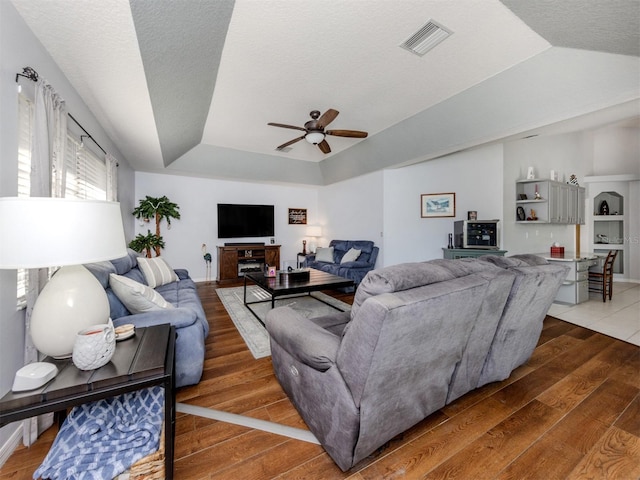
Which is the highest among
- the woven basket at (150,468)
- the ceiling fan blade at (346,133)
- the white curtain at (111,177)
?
the ceiling fan blade at (346,133)

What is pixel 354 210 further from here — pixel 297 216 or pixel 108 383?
pixel 108 383

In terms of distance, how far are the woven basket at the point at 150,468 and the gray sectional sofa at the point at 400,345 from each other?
2.36 feet

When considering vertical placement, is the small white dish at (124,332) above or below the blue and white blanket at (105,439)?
above

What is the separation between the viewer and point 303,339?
146cm

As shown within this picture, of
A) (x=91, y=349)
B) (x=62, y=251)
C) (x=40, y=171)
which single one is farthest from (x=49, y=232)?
(x=40, y=171)

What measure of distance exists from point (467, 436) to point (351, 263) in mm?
3553

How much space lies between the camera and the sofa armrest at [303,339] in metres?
1.31

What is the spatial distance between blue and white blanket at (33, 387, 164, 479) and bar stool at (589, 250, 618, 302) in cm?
604

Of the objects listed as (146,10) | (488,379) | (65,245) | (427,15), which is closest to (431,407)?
(488,379)

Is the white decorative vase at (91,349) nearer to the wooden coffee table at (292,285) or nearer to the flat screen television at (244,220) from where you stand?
the wooden coffee table at (292,285)

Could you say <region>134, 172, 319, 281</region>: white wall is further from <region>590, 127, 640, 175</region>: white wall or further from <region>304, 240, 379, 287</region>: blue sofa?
<region>590, 127, 640, 175</region>: white wall

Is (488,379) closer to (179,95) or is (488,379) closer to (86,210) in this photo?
(86,210)

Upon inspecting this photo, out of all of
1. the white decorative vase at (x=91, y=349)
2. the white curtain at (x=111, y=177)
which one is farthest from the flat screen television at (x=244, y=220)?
the white decorative vase at (x=91, y=349)

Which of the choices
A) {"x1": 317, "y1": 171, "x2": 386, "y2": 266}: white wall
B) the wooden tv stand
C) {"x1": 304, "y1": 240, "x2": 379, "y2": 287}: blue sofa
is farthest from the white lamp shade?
{"x1": 317, "y1": 171, "x2": 386, "y2": 266}: white wall
